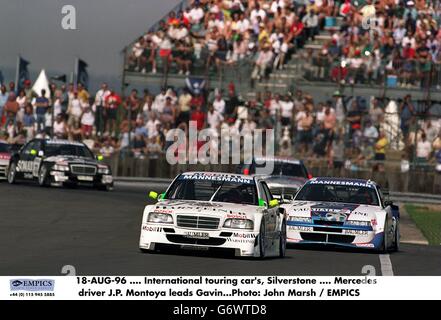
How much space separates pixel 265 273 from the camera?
608 inches

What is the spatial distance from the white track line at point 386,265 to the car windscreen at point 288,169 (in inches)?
388

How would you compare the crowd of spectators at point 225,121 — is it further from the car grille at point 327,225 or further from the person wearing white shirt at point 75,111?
the car grille at point 327,225

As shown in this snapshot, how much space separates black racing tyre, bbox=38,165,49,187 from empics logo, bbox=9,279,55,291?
21658 mm

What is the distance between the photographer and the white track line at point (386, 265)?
16.3 meters

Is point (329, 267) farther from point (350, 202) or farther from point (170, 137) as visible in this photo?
point (170, 137)

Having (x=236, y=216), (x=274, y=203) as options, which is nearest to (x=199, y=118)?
(x=274, y=203)

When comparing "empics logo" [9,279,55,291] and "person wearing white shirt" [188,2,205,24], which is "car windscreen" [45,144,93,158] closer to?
"person wearing white shirt" [188,2,205,24]

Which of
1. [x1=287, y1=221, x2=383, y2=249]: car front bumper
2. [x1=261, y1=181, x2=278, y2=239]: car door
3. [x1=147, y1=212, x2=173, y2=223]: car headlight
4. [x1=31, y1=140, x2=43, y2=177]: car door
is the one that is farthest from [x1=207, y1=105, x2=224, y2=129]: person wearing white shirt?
[x1=147, y1=212, x2=173, y2=223]: car headlight

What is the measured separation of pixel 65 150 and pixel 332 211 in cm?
Answer: 1555

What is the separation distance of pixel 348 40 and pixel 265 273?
22513mm

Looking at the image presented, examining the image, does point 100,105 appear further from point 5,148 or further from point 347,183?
point 347,183

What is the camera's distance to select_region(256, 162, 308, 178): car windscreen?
2971 cm
